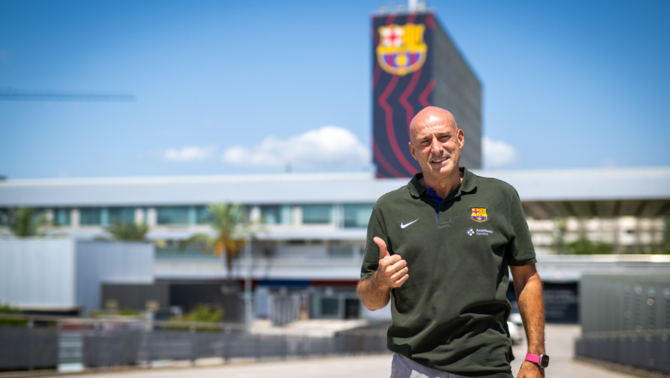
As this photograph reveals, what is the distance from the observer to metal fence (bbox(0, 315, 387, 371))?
13977 millimetres

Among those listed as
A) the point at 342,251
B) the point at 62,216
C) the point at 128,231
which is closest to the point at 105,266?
the point at 342,251

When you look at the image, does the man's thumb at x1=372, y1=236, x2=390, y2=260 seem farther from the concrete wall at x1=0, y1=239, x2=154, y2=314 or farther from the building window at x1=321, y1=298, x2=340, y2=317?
the building window at x1=321, y1=298, x2=340, y2=317

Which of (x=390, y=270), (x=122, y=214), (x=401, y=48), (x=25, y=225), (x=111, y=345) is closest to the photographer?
(x=390, y=270)

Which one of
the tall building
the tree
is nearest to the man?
the tree

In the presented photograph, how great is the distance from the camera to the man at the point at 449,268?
2939 millimetres

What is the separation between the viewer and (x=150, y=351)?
17.4 meters

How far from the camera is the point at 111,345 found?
1600 centimetres

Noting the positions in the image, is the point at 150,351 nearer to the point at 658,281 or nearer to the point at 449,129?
the point at 658,281

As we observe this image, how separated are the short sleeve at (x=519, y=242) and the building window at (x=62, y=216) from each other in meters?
66.7

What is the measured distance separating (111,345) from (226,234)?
3959 centimetres

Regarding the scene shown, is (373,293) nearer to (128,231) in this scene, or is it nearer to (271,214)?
(271,214)

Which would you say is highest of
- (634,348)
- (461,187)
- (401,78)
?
(401,78)

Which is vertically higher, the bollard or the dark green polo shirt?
the dark green polo shirt

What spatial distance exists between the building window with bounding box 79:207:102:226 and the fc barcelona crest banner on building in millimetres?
33473
